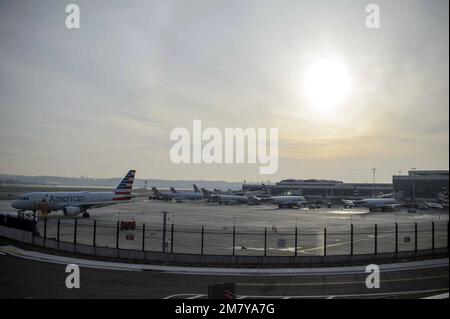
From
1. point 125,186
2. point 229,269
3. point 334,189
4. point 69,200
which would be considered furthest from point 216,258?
point 334,189

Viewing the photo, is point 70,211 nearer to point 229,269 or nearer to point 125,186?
point 125,186

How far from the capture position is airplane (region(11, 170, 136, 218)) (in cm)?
5288

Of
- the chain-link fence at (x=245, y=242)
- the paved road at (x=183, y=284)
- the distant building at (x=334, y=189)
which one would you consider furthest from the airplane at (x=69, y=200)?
the distant building at (x=334, y=189)

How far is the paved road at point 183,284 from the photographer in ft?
56.2

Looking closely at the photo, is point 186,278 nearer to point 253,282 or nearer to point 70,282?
point 253,282

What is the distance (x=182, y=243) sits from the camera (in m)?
33.1

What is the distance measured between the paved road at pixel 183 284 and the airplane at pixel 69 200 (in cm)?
3297

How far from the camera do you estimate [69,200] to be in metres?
57.0

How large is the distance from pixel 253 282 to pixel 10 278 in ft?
39.4

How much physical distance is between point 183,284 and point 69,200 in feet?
141

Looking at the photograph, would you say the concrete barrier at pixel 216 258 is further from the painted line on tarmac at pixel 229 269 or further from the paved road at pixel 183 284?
the paved road at pixel 183 284

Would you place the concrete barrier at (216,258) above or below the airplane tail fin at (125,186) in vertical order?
below

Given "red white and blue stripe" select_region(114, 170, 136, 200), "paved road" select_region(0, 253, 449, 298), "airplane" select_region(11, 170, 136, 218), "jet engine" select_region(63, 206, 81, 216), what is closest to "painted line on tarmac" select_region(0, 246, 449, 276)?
"paved road" select_region(0, 253, 449, 298)
